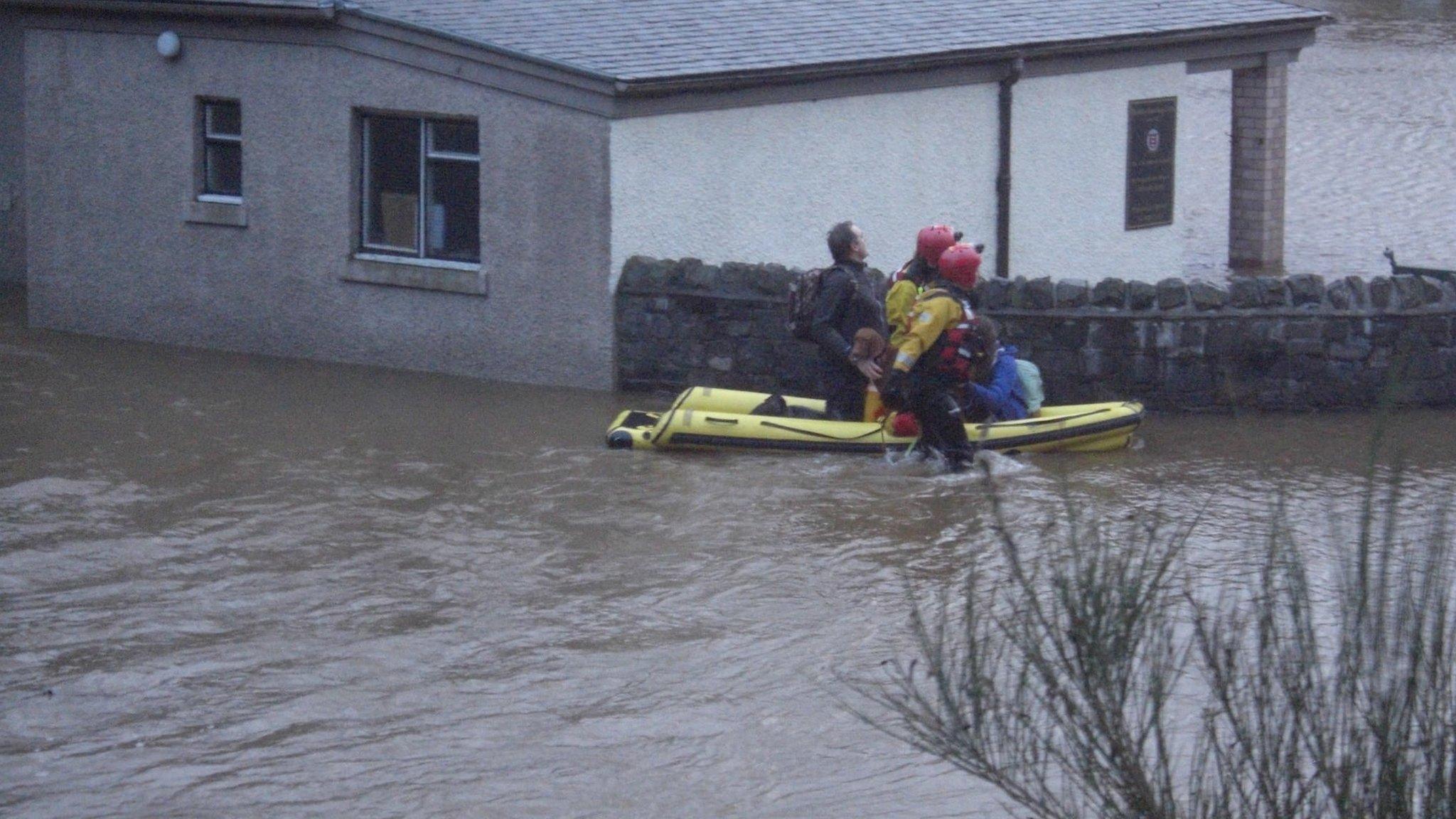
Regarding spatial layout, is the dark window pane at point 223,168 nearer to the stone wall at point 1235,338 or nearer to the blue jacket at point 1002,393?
the stone wall at point 1235,338

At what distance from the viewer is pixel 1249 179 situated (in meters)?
20.0

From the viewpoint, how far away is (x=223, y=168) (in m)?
16.6

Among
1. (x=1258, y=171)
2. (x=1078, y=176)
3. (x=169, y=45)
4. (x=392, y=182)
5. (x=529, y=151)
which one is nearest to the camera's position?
(x=529, y=151)

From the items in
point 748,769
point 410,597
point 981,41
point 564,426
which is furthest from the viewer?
point 981,41

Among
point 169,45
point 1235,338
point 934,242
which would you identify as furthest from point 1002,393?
point 169,45

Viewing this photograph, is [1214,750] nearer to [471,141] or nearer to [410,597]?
[410,597]

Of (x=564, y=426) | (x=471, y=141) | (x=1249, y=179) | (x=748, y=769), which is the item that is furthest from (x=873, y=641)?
(x=1249, y=179)

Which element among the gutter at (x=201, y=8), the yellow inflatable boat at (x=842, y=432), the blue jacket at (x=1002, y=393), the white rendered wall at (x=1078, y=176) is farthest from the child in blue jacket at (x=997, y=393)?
the gutter at (x=201, y=8)

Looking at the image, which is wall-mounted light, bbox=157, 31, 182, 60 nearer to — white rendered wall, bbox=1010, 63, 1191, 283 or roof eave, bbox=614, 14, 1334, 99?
roof eave, bbox=614, 14, 1334, 99

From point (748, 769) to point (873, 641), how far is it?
1557 mm

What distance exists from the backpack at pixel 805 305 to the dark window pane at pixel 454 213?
357 cm

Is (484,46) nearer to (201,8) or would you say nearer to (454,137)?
(454,137)

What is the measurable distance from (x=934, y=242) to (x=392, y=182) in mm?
5385

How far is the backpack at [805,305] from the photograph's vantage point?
1228cm
